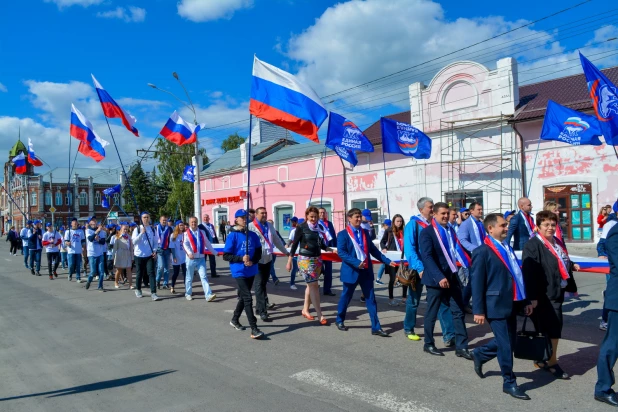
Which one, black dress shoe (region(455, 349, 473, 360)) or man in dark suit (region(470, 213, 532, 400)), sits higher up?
man in dark suit (region(470, 213, 532, 400))

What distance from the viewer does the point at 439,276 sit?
19.4 feet

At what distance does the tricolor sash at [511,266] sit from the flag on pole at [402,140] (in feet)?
34.6

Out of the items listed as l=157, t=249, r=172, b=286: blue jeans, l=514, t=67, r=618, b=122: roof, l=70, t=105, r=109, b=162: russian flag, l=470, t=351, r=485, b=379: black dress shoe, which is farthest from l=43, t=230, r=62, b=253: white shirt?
l=514, t=67, r=618, b=122: roof

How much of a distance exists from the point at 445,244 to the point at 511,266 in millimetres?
1322

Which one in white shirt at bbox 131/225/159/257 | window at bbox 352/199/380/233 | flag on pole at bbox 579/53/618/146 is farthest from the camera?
window at bbox 352/199/380/233

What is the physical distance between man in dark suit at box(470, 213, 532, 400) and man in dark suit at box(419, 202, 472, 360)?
3.49 ft

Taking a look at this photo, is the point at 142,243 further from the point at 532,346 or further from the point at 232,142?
the point at 232,142

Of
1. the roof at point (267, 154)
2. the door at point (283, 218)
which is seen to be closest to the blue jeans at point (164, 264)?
the roof at point (267, 154)

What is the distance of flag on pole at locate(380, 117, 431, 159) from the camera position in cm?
1544

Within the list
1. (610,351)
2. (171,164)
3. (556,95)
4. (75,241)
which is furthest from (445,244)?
(171,164)

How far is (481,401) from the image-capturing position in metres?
4.55

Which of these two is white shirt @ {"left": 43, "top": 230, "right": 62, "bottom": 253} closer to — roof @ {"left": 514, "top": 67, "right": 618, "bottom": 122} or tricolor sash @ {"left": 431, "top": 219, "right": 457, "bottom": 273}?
tricolor sash @ {"left": 431, "top": 219, "right": 457, "bottom": 273}

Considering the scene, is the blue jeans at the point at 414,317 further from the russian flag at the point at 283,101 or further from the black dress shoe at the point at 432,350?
the russian flag at the point at 283,101

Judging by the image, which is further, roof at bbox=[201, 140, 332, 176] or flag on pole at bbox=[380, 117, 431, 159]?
roof at bbox=[201, 140, 332, 176]
